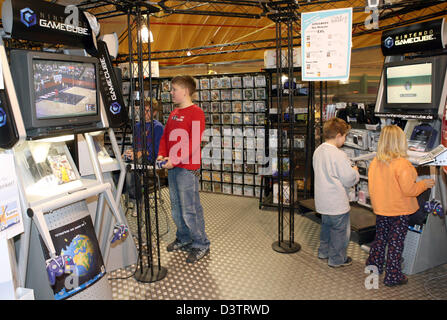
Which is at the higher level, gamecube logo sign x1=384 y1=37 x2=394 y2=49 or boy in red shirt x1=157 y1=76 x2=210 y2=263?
gamecube logo sign x1=384 y1=37 x2=394 y2=49

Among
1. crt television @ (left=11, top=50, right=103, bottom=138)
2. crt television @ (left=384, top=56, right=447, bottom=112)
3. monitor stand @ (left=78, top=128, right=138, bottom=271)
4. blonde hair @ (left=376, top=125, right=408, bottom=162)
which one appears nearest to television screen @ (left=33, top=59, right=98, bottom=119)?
crt television @ (left=11, top=50, right=103, bottom=138)

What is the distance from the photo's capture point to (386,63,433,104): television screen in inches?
128

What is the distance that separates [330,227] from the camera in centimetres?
371

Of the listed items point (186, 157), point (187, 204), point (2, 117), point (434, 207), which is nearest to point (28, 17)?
point (2, 117)

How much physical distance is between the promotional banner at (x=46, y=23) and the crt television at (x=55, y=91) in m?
0.17

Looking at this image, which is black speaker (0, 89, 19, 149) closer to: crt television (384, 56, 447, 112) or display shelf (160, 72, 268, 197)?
crt television (384, 56, 447, 112)

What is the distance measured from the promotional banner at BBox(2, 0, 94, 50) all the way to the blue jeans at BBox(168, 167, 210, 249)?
1.56m

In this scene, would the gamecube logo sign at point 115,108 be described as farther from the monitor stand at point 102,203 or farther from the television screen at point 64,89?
the television screen at point 64,89

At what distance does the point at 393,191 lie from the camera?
314 cm

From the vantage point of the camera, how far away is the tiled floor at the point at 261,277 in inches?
126

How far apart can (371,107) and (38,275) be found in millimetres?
3773

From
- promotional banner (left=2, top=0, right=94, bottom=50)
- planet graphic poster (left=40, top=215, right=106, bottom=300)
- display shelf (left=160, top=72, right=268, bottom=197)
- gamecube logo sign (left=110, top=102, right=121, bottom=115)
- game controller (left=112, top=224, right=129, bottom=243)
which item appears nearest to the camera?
promotional banner (left=2, top=0, right=94, bottom=50)

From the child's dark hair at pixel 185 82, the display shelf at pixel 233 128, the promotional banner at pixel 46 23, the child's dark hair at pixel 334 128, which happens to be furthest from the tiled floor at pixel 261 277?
the promotional banner at pixel 46 23
